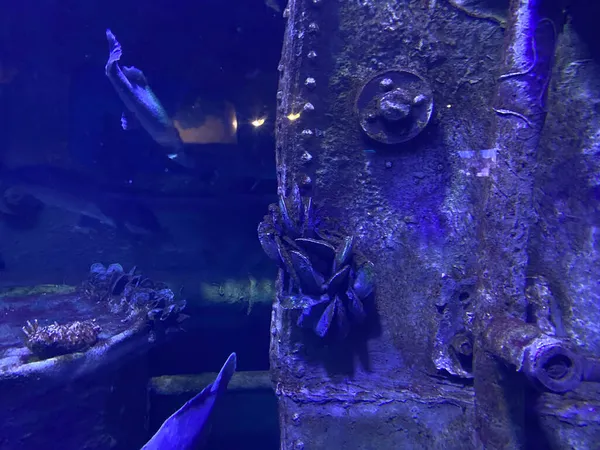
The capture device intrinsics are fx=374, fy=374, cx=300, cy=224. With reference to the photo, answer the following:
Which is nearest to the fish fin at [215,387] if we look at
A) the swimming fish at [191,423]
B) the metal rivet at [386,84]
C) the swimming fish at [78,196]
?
the swimming fish at [191,423]

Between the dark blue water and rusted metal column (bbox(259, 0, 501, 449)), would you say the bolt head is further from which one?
the dark blue water

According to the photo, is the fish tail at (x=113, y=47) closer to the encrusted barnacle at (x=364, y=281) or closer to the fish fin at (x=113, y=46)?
the fish fin at (x=113, y=46)

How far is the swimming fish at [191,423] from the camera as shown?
7.41ft

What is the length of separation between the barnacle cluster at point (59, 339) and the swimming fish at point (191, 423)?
930mm

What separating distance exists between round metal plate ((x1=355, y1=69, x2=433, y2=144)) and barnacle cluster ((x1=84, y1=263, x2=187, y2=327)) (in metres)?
2.49

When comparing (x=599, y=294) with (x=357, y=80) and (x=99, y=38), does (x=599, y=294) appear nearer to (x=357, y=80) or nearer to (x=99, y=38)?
(x=357, y=80)

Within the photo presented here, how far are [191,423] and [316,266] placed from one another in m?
1.37

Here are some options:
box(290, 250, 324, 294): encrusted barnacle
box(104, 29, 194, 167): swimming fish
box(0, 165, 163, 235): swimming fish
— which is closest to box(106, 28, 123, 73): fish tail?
box(104, 29, 194, 167): swimming fish

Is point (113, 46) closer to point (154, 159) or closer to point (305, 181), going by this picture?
point (154, 159)

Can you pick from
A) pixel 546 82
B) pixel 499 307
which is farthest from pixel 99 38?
pixel 499 307

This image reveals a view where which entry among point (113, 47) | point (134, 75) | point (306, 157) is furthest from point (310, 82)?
point (113, 47)

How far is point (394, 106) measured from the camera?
246cm

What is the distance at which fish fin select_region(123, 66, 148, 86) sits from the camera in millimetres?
4141

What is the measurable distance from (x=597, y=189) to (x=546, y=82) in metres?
0.77
